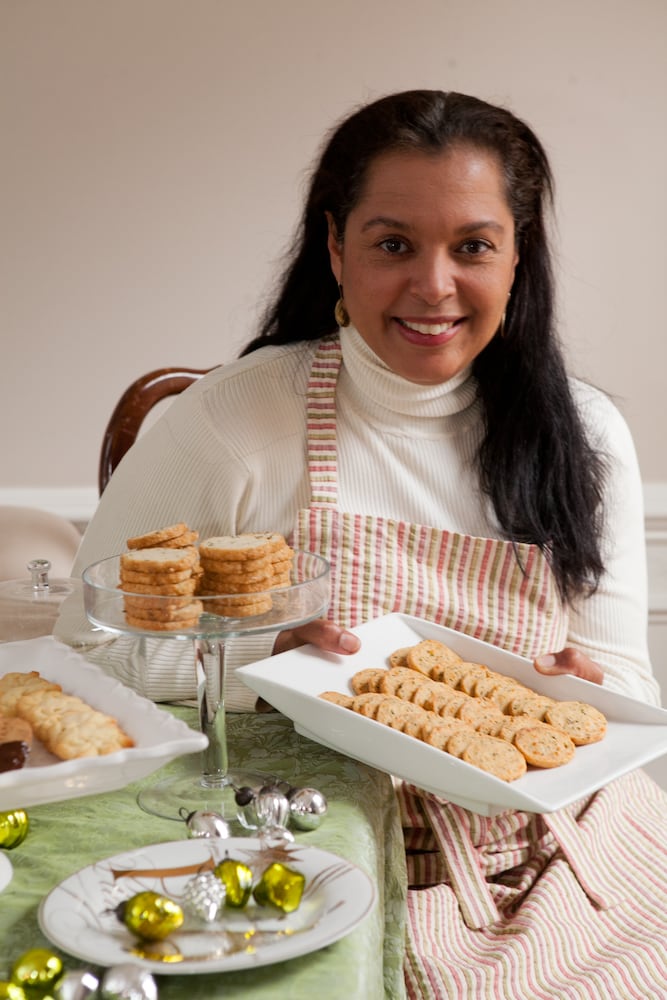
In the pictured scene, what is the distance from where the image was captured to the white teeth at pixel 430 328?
154cm

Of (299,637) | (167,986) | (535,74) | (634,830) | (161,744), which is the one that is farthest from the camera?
(535,74)

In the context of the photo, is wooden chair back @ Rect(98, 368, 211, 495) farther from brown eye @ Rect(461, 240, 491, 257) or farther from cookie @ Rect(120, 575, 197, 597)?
cookie @ Rect(120, 575, 197, 597)

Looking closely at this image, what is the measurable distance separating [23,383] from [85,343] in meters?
0.17

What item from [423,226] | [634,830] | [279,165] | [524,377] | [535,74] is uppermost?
[535,74]

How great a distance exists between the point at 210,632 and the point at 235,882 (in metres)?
0.25

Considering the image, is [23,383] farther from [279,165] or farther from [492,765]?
[492,765]

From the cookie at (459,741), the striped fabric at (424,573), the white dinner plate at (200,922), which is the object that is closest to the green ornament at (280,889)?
the white dinner plate at (200,922)

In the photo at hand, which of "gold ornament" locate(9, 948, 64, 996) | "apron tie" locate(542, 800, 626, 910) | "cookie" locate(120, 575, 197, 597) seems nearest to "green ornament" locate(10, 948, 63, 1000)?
"gold ornament" locate(9, 948, 64, 996)

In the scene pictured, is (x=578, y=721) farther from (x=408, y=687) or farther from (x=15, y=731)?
(x=15, y=731)

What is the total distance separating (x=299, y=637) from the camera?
1301mm

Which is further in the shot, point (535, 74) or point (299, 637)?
point (535, 74)

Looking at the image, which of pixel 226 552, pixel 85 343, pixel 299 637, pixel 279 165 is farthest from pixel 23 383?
pixel 226 552

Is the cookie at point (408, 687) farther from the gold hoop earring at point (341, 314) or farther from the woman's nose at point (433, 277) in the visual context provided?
the gold hoop earring at point (341, 314)

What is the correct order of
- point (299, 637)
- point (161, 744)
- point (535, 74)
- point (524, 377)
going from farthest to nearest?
point (535, 74) < point (524, 377) < point (299, 637) < point (161, 744)
